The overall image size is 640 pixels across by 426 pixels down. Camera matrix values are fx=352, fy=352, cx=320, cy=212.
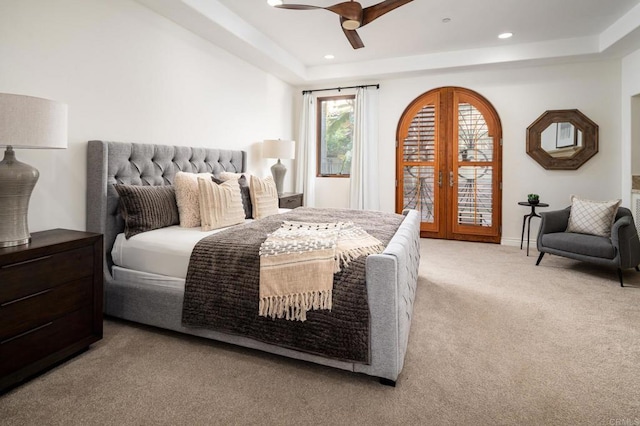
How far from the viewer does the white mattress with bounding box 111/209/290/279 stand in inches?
86.4

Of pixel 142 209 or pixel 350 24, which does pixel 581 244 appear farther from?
→ pixel 142 209

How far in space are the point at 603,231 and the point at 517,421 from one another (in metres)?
3.01

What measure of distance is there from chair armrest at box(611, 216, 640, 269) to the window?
353 centimetres

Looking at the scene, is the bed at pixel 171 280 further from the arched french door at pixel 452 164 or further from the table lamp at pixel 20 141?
the arched french door at pixel 452 164

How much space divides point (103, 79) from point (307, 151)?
3464mm

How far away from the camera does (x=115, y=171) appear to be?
105 inches

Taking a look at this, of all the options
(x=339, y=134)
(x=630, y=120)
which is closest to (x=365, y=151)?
(x=339, y=134)

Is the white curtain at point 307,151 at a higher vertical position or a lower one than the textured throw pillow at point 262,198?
higher

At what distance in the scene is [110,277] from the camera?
2.44m

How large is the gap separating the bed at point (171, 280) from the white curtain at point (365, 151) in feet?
7.53

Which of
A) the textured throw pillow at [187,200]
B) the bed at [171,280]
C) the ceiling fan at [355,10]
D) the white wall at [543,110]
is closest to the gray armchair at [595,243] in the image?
the white wall at [543,110]

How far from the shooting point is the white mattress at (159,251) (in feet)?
7.20

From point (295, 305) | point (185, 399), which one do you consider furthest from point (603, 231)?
point (185, 399)

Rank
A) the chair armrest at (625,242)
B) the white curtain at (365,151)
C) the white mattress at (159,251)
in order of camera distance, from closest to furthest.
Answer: the white mattress at (159,251), the chair armrest at (625,242), the white curtain at (365,151)
